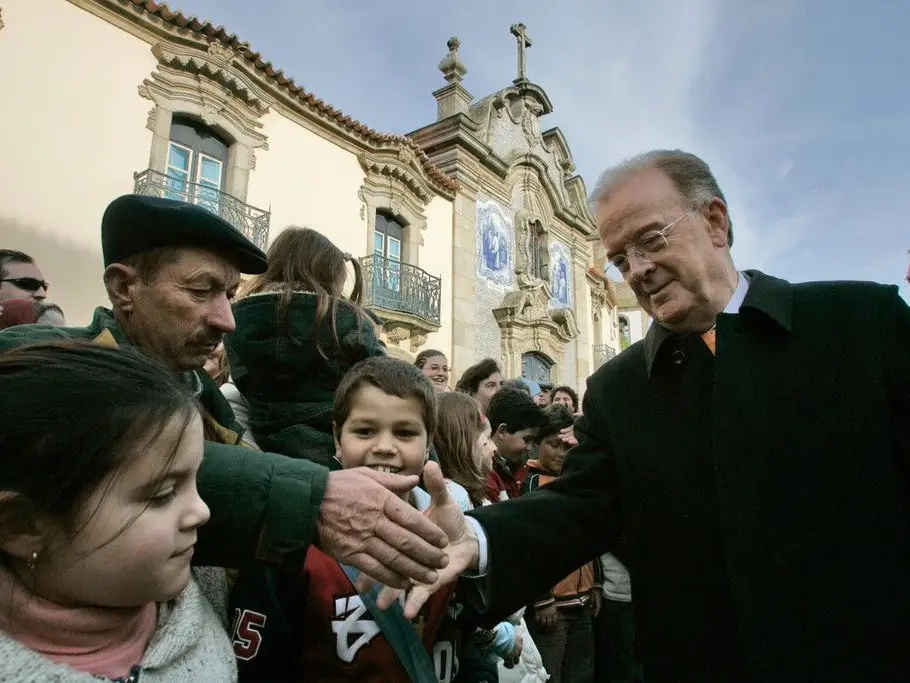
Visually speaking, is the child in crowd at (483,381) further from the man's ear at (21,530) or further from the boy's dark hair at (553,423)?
the man's ear at (21,530)

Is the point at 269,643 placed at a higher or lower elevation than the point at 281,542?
lower

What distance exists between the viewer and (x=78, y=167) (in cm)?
814

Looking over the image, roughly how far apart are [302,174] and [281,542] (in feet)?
34.9

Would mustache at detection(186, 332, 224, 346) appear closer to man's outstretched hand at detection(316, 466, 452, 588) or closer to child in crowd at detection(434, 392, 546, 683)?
man's outstretched hand at detection(316, 466, 452, 588)

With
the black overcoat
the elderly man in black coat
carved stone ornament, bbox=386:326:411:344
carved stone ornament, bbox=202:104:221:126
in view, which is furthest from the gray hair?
carved stone ornament, bbox=386:326:411:344

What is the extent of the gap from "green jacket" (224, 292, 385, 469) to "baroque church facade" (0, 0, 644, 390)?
7.24m

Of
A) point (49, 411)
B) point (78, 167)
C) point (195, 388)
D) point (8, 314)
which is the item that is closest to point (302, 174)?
point (78, 167)

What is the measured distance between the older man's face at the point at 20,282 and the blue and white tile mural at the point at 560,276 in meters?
14.9

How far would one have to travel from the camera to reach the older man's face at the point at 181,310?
5.24 ft

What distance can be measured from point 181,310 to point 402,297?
10.5 metres

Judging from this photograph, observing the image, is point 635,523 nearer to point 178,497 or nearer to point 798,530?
point 798,530

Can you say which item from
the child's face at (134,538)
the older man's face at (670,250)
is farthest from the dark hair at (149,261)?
the older man's face at (670,250)

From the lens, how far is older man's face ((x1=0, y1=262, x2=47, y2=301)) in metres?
3.71

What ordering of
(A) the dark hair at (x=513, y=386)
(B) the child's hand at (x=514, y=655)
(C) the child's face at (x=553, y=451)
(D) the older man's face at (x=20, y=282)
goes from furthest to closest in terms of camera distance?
(A) the dark hair at (x=513, y=386)
(C) the child's face at (x=553, y=451)
(D) the older man's face at (x=20, y=282)
(B) the child's hand at (x=514, y=655)
